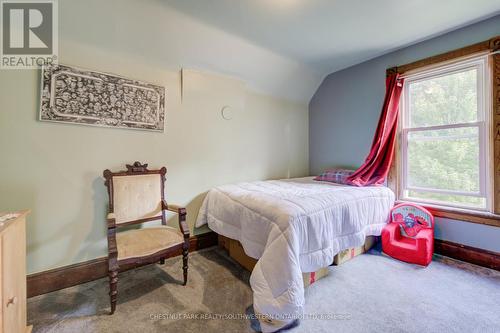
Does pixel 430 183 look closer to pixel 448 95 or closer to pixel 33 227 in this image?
pixel 448 95

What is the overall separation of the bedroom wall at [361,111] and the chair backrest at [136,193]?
2.60 metres

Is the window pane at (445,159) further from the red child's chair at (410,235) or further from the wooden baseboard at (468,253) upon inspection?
the wooden baseboard at (468,253)

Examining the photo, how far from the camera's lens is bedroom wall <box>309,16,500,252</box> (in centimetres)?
219

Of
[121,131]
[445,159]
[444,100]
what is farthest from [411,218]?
[121,131]

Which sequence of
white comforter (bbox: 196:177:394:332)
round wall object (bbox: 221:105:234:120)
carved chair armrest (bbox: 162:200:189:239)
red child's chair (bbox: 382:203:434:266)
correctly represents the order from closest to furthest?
white comforter (bbox: 196:177:394:332), carved chair armrest (bbox: 162:200:189:239), red child's chair (bbox: 382:203:434:266), round wall object (bbox: 221:105:234:120)

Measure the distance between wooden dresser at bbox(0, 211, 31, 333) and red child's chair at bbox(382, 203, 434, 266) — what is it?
3.05 m

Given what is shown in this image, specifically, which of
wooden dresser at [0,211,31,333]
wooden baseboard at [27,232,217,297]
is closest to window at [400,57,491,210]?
wooden baseboard at [27,232,217,297]

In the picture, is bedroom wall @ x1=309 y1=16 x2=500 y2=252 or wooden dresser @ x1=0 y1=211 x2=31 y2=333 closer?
wooden dresser @ x1=0 y1=211 x2=31 y2=333

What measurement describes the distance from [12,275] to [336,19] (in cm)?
309

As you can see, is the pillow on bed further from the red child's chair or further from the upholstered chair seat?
the upholstered chair seat

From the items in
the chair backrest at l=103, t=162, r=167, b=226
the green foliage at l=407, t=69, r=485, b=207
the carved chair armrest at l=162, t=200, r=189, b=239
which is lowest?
the carved chair armrest at l=162, t=200, r=189, b=239

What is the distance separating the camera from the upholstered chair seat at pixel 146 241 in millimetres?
1613

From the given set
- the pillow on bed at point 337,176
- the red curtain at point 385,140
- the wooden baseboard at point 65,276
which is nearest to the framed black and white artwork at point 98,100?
the wooden baseboard at point 65,276

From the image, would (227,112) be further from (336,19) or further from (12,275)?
(12,275)
